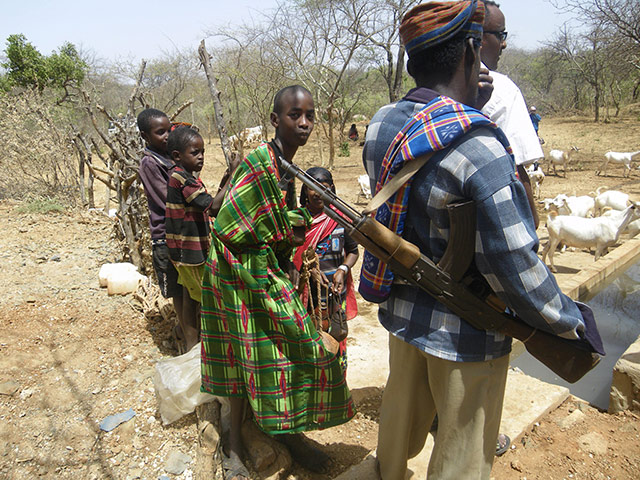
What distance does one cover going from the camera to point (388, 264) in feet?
4.56

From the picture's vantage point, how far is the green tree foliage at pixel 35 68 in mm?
13279

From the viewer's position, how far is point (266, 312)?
194cm

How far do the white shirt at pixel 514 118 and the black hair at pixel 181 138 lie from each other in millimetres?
1750

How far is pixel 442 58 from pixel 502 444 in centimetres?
205

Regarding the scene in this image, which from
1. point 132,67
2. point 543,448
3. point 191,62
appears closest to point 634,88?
point 191,62

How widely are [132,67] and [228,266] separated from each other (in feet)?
64.0

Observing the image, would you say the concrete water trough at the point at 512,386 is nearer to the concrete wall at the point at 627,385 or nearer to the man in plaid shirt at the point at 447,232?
the concrete wall at the point at 627,385

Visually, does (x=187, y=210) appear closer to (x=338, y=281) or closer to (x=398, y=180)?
(x=338, y=281)

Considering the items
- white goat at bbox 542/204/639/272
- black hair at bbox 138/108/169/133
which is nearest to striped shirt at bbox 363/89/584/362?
black hair at bbox 138/108/169/133

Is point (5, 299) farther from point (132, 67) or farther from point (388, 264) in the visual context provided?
point (132, 67)

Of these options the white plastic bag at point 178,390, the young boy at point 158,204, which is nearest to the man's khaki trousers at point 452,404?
the white plastic bag at point 178,390

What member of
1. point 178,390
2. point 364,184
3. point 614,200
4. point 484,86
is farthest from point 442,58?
point 364,184

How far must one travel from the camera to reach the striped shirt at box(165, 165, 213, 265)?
8.79 feet

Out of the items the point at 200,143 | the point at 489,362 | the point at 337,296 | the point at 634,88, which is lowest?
the point at 337,296
